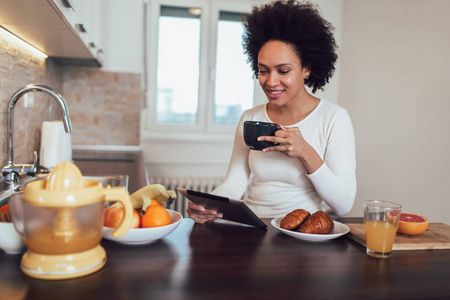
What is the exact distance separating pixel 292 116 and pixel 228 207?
678 millimetres

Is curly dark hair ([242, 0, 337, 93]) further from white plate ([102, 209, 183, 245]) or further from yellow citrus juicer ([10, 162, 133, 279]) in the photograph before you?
yellow citrus juicer ([10, 162, 133, 279])

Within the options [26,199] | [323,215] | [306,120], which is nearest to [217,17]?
[306,120]

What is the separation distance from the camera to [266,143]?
1.20m

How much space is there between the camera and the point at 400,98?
2809mm

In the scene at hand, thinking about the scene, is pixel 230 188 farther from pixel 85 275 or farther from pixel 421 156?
pixel 421 156

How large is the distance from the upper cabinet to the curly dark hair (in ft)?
2.26

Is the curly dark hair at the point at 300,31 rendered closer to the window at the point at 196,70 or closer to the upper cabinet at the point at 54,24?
the upper cabinet at the point at 54,24

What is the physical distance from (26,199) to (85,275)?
16cm

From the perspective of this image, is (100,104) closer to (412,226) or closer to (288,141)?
(288,141)

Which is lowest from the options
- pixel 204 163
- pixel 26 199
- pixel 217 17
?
pixel 204 163

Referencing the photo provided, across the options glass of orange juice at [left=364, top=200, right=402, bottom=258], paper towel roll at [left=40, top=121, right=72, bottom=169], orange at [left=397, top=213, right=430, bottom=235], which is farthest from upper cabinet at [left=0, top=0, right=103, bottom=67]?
orange at [left=397, top=213, right=430, bottom=235]

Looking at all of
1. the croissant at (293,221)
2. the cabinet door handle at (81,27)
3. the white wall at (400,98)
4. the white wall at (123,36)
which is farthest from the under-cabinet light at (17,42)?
the white wall at (400,98)

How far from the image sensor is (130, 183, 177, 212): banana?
0.91 meters

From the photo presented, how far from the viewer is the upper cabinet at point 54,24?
46.4 inches
